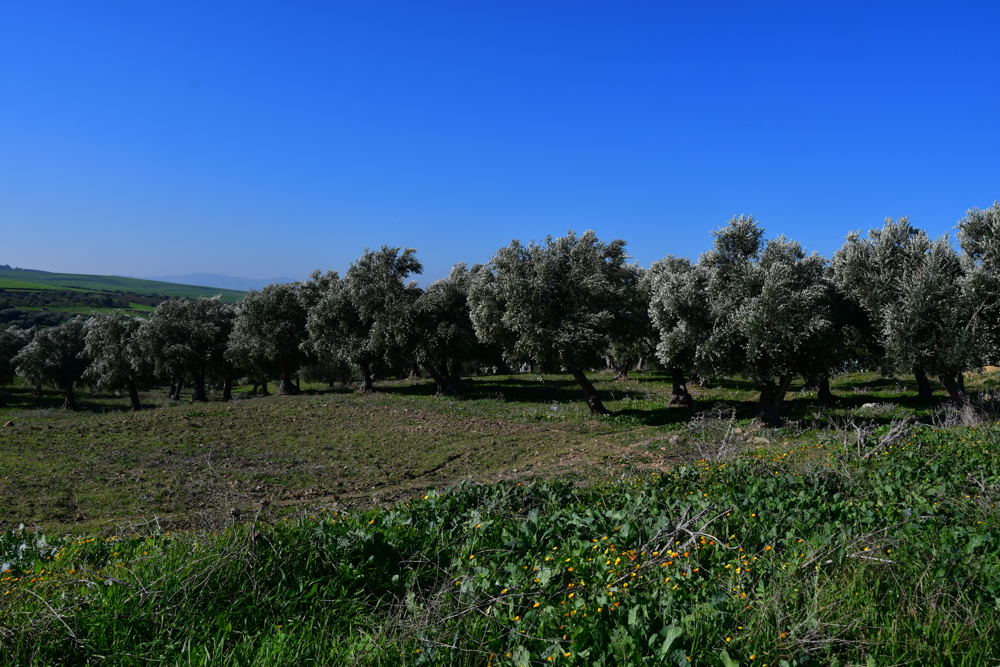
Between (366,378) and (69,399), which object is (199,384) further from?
(366,378)

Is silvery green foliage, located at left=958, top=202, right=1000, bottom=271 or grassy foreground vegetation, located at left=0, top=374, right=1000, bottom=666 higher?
silvery green foliage, located at left=958, top=202, right=1000, bottom=271

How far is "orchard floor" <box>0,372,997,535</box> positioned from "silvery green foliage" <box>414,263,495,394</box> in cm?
252

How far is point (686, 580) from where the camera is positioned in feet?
17.8

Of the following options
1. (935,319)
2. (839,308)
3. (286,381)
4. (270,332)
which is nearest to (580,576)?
(935,319)

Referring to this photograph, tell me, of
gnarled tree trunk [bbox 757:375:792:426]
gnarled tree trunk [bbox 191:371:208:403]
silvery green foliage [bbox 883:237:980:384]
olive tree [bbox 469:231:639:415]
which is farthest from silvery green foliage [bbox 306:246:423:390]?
silvery green foliage [bbox 883:237:980:384]

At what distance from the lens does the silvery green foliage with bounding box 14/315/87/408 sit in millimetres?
44219

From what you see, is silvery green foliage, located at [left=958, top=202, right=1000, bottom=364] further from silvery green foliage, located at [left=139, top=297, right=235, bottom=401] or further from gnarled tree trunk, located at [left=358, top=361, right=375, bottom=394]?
silvery green foliage, located at [left=139, top=297, right=235, bottom=401]

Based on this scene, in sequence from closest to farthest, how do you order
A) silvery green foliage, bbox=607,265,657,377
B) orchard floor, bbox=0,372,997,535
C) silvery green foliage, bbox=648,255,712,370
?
orchard floor, bbox=0,372,997,535
silvery green foliage, bbox=648,255,712,370
silvery green foliage, bbox=607,265,657,377

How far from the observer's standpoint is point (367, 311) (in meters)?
36.1

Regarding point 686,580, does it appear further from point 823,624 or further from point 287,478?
point 287,478

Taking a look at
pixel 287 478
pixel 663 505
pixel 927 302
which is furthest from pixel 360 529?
pixel 927 302

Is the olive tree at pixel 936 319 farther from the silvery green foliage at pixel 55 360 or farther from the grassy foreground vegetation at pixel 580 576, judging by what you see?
the silvery green foliage at pixel 55 360

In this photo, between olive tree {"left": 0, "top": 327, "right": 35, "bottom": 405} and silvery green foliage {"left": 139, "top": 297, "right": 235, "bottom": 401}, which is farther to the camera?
olive tree {"left": 0, "top": 327, "right": 35, "bottom": 405}

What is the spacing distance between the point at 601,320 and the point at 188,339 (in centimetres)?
3280
